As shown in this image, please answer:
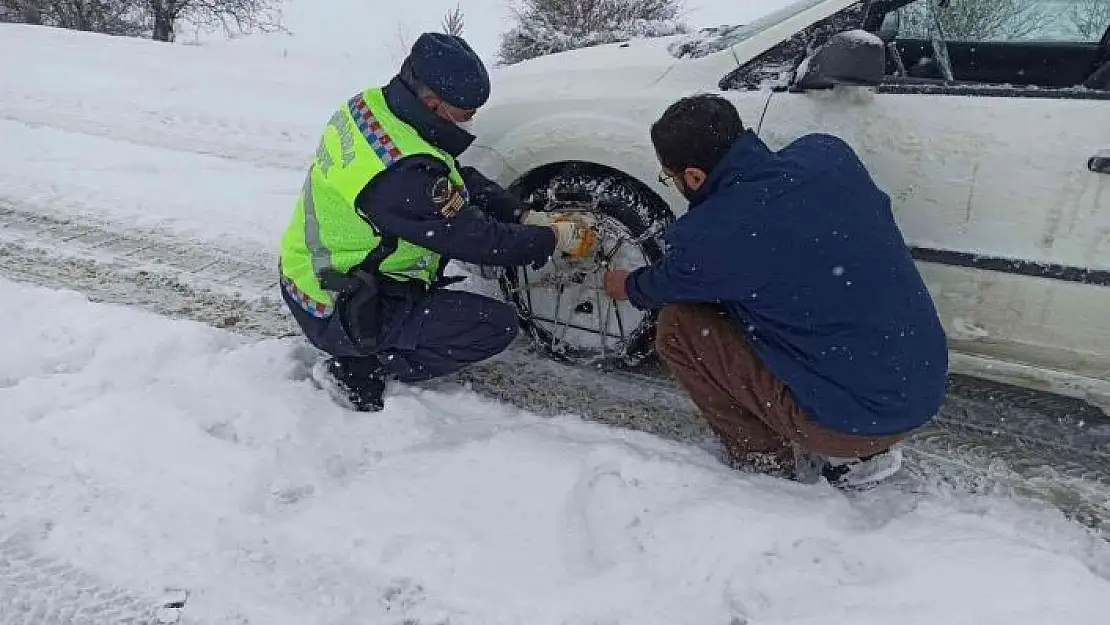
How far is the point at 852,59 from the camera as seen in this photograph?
2.40 metres

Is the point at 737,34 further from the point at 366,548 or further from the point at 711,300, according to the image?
the point at 366,548

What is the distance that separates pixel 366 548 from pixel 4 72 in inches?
274

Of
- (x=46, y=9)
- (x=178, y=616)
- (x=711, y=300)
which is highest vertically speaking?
(x=46, y=9)

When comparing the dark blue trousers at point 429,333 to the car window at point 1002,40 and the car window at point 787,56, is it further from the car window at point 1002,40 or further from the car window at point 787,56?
the car window at point 1002,40

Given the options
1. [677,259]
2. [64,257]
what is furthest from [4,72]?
[677,259]

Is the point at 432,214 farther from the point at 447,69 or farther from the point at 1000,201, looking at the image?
the point at 1000,201

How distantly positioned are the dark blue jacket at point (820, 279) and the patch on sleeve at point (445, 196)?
752mm

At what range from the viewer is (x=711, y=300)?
237 cm

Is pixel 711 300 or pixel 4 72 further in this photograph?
pixel 4 72

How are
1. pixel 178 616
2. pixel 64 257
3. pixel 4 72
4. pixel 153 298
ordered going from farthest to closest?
1. pixel 4 72
2. pixel 64 257
3. pixel 153 298
4. pixel 178 616

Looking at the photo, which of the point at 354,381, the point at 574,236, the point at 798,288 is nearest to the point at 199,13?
the point at 354,381

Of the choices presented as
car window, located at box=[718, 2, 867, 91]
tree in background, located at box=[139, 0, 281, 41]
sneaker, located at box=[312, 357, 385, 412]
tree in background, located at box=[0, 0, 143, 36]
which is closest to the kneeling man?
car window, located at box=[718, 2, 867, 91]

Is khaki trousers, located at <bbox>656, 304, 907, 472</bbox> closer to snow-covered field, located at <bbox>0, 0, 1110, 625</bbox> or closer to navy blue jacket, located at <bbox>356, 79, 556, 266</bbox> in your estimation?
snow-covered field, located at <bbox>0, 0, 1110, 625</bbox>

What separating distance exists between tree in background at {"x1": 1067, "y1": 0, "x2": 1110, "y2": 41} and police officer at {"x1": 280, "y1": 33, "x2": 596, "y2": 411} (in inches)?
79.1
